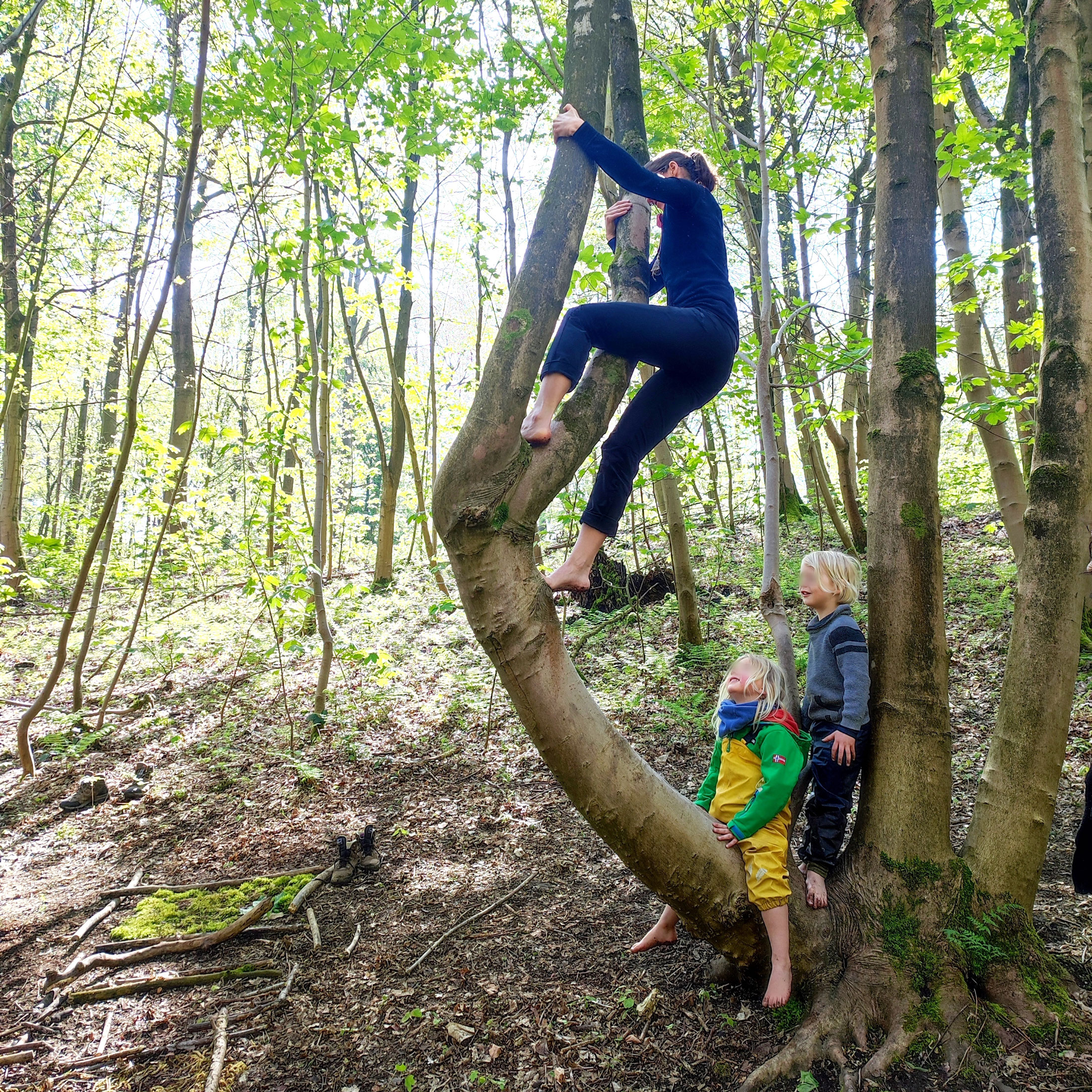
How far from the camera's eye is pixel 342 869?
3.70 meters

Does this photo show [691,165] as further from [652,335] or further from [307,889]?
[307,889]

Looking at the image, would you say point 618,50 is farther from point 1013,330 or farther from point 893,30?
point 1013,330

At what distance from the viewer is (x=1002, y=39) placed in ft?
15.0

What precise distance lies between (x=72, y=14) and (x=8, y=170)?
3604mm

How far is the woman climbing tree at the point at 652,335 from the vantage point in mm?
2105

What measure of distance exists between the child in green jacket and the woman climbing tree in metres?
0.92

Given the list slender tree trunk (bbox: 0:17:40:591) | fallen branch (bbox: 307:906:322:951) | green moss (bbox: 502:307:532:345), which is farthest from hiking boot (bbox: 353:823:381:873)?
slender tree trunk (bbox: 0:17:40:591)

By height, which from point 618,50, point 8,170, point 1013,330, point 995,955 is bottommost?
point 995,955

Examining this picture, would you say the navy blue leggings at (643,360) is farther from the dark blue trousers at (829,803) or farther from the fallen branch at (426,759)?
the fallen branch at (426,759)

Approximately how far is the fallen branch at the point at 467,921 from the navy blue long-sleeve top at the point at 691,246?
3.10m

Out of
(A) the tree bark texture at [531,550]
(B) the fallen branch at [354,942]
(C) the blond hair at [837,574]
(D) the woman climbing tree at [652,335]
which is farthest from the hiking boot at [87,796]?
(C) the blond hair at [837,574]

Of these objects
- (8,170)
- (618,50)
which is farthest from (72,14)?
(618,50)

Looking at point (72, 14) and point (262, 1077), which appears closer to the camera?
point (262, 1077)

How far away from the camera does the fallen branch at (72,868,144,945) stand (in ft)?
11.0
